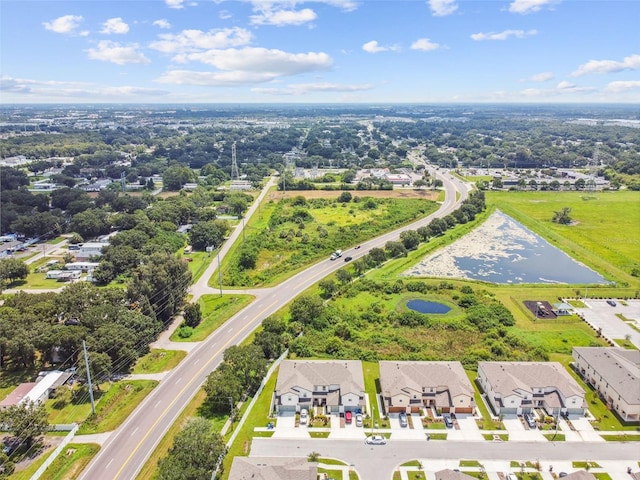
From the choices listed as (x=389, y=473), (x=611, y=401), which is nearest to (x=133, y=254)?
(x=389, y=473)

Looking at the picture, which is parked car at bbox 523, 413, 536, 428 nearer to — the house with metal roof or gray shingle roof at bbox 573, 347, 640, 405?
the house with metal roof

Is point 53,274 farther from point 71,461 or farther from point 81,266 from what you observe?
point 71,461

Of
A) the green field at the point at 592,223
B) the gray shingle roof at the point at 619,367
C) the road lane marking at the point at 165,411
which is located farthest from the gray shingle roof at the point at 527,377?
the green field at the point at 592,223

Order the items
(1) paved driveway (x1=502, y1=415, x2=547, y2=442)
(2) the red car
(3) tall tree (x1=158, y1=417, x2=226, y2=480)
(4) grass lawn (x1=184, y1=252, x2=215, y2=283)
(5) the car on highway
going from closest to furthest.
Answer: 1. (3) tall tree (x1=158, y1=417, x2=226, y2=480)
2. (5) the car on highway
3. (1) paved driveway (x1=502, y1=415, x2=547, y2=442)
4. (2) the red car
5. (4) grass lawn (x1=184, y1=252, x2=215, y2=283)

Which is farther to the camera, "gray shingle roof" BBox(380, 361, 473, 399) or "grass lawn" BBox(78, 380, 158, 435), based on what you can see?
"gray shingle roof" BBox(380, 361, 473, 399)

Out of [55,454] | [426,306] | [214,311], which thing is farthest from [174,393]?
[426,306]

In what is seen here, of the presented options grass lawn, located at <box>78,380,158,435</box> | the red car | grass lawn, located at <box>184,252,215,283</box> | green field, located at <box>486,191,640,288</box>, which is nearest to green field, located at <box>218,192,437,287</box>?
grass lawn, located at <box>184,252,215,283</box>

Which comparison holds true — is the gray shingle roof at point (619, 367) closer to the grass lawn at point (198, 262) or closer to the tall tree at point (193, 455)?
the tall tree at point (193, 455)
